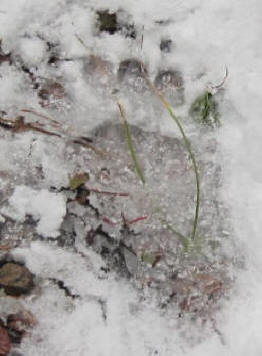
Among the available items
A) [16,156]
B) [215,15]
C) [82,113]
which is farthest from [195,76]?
[16,156]

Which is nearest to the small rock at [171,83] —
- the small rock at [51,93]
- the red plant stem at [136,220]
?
the small rock at [51,93]

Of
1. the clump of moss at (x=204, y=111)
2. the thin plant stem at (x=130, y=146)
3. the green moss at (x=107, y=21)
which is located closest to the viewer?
the thin plant stem at (x=130, y=146)

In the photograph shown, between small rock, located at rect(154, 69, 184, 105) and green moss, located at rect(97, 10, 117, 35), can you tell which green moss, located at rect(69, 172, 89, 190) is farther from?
green moss, located at rect(97, 10, 117, 35)

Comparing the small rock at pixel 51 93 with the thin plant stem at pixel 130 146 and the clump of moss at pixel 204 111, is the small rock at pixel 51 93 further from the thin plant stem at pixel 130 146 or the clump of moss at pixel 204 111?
the clump of moss at pixel 204 111

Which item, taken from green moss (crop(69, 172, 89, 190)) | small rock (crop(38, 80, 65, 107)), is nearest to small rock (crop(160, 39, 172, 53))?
small rock (crop(38, 80, 65, 107))

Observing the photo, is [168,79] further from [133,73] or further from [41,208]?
Result: [41,208]

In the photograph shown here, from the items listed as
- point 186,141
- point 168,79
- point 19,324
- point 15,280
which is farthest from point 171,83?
point 19,324

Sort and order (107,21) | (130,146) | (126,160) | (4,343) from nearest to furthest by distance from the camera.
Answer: (4,343), (130,146), (126,160), (107,21)
